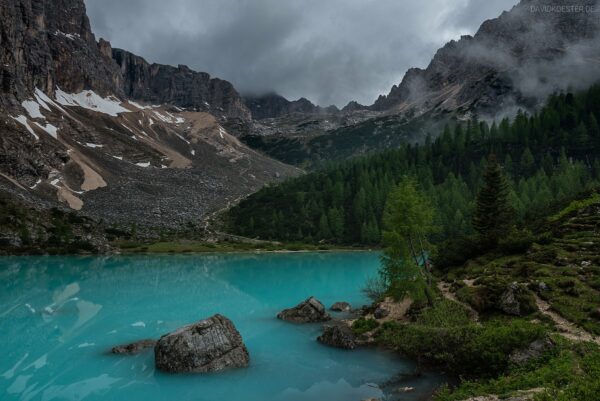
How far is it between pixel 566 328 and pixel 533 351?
4722mm

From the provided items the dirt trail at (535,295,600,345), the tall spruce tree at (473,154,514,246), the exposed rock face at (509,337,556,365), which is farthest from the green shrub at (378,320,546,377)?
the tall spruce tree at (473,154,514,246)

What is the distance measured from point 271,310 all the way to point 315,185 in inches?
5576

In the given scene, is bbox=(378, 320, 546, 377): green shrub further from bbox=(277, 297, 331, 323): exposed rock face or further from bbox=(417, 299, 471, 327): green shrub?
bbox=(277, 297, 331, 323): exposed rock face

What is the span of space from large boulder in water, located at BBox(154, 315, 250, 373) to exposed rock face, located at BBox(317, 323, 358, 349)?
6.49 m

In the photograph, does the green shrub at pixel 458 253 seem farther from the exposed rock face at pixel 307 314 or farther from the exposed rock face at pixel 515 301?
the exposed rock face at pixel 515 301

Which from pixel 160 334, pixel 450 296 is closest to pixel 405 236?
pixel 450 296

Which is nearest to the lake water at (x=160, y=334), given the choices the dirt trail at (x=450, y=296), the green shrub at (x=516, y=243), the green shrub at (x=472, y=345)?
the green shrub at (x=472, y=345)

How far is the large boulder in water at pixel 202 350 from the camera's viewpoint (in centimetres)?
2428

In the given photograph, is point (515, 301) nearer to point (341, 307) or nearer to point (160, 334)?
point (341, 307)

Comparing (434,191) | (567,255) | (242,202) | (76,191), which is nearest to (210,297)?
(567,255)

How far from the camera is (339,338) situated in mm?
29219

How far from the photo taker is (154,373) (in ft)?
79.0

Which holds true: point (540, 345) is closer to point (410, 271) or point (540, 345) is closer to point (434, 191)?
point (410, 271)

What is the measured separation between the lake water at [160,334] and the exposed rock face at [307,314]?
114cm
